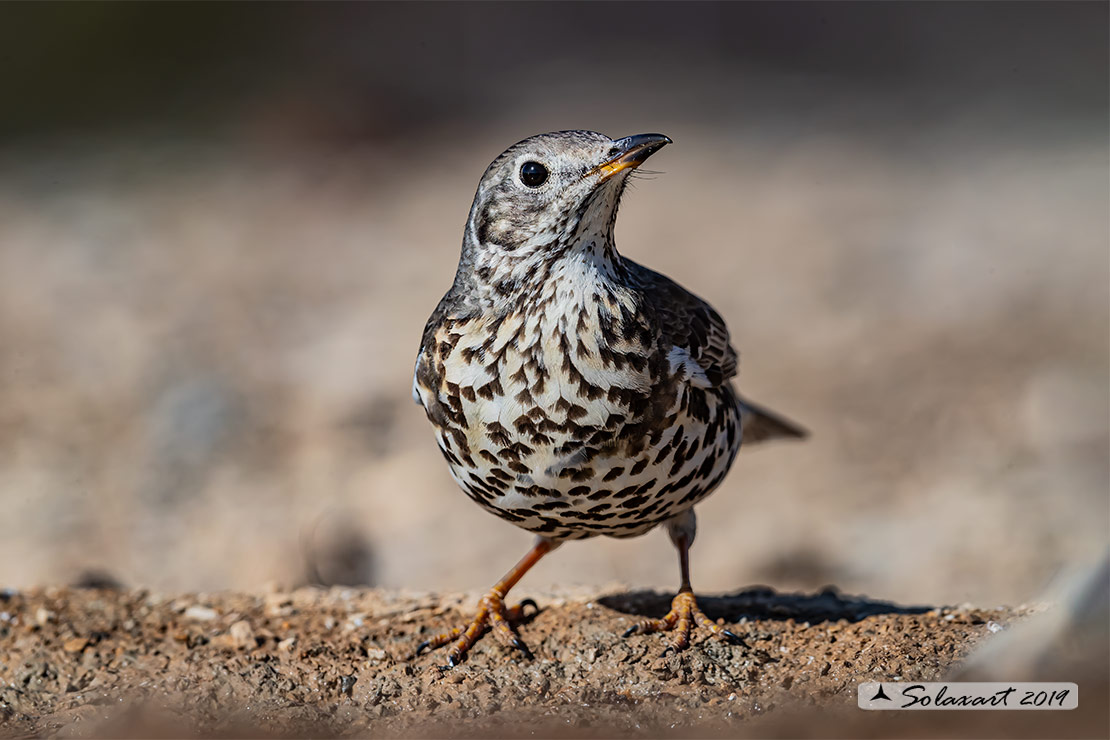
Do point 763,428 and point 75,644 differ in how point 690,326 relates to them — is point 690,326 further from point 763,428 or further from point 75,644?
point 75,644

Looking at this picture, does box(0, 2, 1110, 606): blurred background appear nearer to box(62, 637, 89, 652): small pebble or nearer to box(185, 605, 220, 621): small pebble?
box(185, 605, 220, 621): small pebble

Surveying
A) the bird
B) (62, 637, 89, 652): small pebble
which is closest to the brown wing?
the bird

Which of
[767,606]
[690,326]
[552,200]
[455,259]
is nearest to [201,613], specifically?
[767,606]

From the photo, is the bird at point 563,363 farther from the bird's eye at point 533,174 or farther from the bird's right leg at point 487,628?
the bird's right leg at point 487,628

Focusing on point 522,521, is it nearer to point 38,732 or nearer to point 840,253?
point 38,732

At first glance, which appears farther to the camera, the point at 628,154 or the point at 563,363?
the point at 563,363

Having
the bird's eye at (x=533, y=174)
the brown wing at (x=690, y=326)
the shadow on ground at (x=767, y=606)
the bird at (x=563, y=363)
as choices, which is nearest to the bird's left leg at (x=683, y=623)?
the bird at (x=563, y=363)
